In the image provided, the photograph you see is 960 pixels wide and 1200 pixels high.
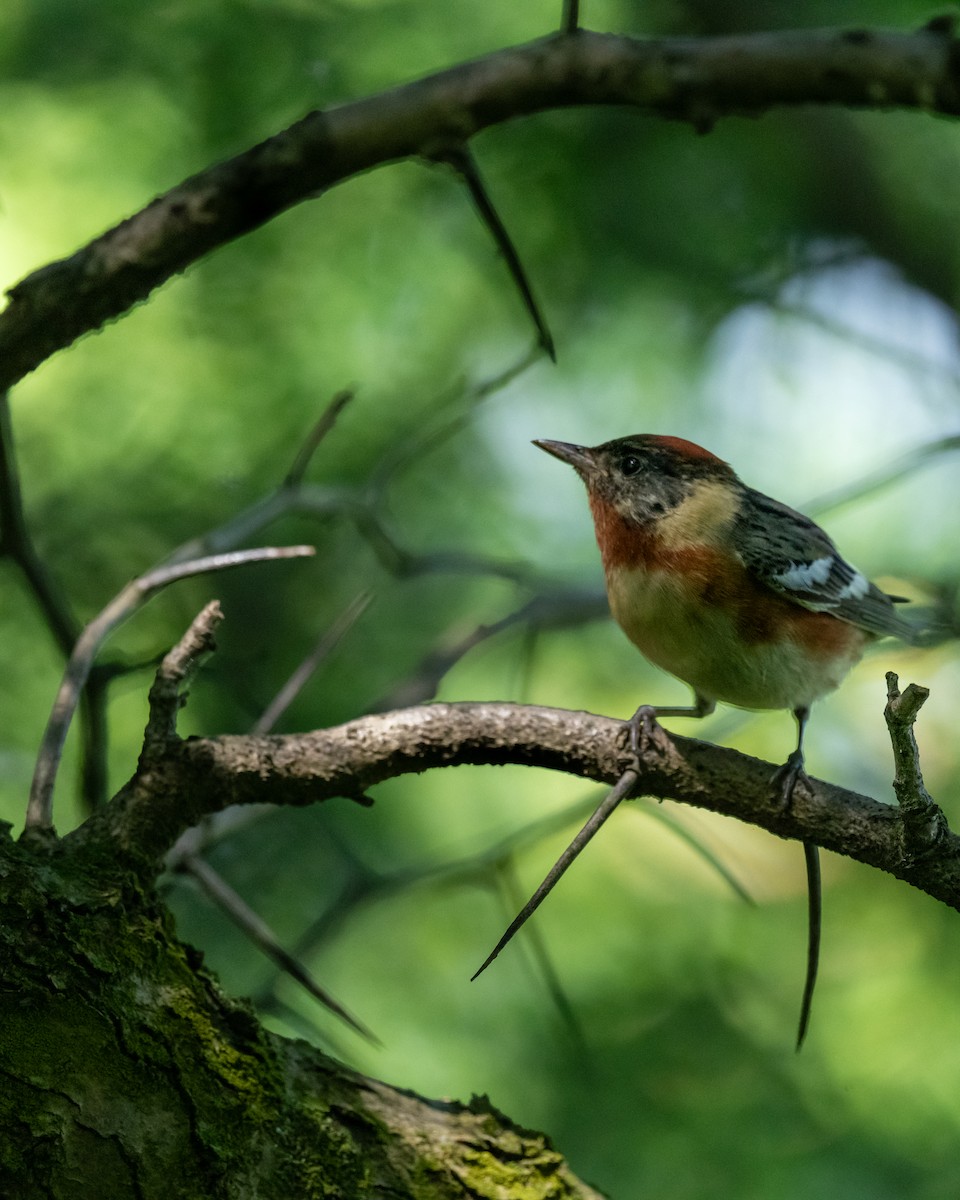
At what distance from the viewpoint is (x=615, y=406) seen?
6359 millimetres

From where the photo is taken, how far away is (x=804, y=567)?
3543 mm

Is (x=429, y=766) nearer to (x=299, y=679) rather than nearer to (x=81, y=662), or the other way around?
(x=299, y=679)

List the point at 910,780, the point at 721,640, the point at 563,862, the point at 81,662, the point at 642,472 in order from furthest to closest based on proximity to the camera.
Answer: the point at 642,472, the point at 721,640, the point at 81,662, the point at 910,780, the point at 563,862

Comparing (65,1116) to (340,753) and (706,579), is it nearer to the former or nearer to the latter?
(340,753)

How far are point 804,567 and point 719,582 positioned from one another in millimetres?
355

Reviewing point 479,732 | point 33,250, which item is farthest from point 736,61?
point 33,250

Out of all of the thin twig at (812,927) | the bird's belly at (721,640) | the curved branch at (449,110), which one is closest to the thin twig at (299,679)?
the bird's belly at (721,640)

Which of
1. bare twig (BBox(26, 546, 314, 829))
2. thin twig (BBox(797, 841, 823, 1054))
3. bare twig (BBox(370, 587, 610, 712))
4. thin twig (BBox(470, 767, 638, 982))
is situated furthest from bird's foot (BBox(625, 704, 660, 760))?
bare twig (BBox(370, 587, 610, 712))

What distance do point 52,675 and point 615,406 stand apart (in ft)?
10.2

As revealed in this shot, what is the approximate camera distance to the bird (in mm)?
3305

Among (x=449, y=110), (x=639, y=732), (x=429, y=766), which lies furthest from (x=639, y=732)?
(x=449, y=110)

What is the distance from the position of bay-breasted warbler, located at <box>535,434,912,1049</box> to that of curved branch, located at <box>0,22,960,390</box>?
4.56ft

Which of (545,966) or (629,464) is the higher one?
(629,464)

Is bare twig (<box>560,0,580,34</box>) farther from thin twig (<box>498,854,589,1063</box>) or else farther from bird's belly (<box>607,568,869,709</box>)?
thin twig (<box>498,854,589,1063</box>)
